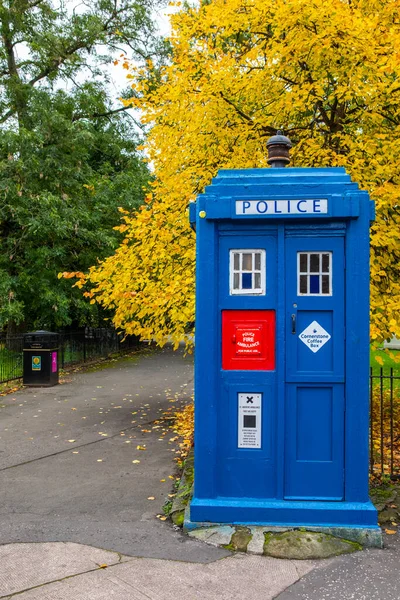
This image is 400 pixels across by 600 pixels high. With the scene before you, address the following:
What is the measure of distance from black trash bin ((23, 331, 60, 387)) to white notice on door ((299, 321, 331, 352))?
9620 mm

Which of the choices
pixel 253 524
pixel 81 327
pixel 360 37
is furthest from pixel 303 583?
pixel 81 327

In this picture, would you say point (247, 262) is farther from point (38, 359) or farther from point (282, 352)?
point (38, 359)

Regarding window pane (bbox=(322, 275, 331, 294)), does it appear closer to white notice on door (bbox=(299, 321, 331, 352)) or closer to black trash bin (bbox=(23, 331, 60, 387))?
white notice on door (bbox=(299, 321, 331, 352))

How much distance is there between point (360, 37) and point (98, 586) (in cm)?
664

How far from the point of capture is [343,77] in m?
7.20

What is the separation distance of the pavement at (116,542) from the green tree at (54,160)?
8049mm

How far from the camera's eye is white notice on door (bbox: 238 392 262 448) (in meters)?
4.25

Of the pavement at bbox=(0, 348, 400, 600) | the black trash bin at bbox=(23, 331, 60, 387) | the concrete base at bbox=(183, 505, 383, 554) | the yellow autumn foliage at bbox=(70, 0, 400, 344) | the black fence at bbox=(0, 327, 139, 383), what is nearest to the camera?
the pavement at bbox=(0, 348, 400, 600)

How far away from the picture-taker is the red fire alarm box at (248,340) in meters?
4.26

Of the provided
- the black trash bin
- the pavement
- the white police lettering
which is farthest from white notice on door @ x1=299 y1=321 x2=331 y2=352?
the black trash bin

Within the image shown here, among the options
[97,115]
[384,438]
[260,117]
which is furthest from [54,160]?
[384,438]

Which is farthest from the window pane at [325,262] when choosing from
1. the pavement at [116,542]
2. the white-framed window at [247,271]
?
the pavement at [116,542]

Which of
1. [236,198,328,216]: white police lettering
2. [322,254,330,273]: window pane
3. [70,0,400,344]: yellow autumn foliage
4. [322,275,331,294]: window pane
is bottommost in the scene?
[322,275,331,294]: window pane

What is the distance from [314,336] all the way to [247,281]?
2.31ft
